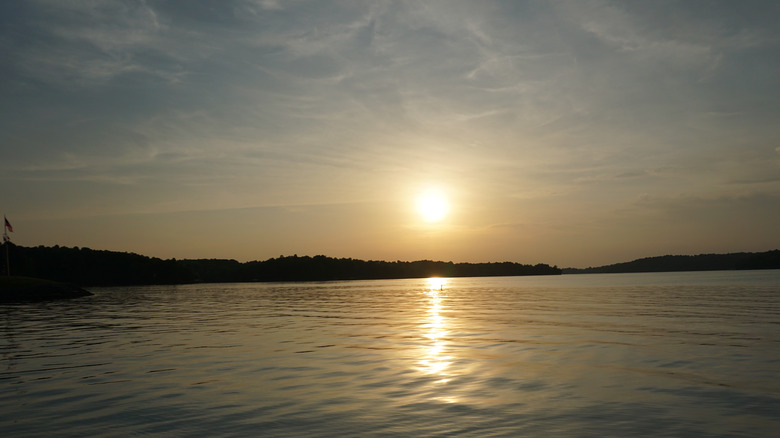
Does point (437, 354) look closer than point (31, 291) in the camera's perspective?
Yes

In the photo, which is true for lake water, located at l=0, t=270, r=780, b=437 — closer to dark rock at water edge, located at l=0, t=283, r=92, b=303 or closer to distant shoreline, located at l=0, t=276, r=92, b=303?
dark rock at water edge, located at l=0, t=283, r=92, b=303

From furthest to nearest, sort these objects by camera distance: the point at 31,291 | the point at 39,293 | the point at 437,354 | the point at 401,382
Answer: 1. the point at 39,293
2. the point at 31,291
3. the point at 437,354
4. the point at 401,382

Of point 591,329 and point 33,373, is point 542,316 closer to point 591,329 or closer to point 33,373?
point 591,329

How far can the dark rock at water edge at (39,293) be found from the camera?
3740 inches

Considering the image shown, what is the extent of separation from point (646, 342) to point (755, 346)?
4892 millimetres

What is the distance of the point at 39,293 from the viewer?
101688 mm

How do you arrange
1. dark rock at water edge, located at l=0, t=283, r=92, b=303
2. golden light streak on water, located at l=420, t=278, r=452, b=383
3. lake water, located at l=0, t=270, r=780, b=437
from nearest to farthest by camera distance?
lake water, located at l=0, t=270, r=780, b=437
golden light streak on water, located at l=420, t=278, r=452, b=383
dark rock at water edge, located at l=0, t=283, r=92, b=303

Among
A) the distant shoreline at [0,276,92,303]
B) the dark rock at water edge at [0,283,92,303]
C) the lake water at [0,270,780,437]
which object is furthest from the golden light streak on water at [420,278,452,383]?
the distant shoreline at [0,276,92,303]

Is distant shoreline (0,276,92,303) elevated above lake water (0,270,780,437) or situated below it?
above

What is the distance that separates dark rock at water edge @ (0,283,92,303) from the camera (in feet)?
312

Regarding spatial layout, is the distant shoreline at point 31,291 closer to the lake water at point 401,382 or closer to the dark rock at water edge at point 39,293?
the dark rock at water edge at point 39,293

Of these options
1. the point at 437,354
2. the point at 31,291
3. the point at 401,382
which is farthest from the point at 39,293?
the point at 401,382

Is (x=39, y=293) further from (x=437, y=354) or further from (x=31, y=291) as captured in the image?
(x=437, y=354)

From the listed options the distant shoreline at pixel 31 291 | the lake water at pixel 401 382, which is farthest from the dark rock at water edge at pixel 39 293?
the lake water at pixel 401 382
